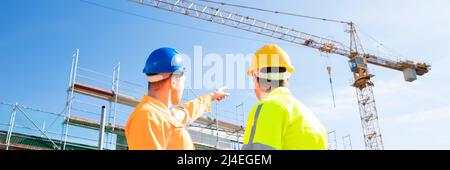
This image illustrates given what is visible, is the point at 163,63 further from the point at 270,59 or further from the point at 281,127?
the point at 281,127

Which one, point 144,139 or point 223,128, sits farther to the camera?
point 223,128

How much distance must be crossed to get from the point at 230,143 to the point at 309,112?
1650cm

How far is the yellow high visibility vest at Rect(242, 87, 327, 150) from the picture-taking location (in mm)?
1615

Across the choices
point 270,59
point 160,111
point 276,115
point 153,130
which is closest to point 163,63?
point 160,111

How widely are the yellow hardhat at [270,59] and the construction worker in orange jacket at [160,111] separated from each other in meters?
0.48

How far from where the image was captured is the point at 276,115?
65.4 inches

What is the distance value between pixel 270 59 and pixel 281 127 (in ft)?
1.50

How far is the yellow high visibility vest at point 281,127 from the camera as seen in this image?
5.30ft

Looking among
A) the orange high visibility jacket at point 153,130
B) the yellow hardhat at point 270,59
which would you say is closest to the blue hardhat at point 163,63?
the orange high visibility jacket at point 153,130
